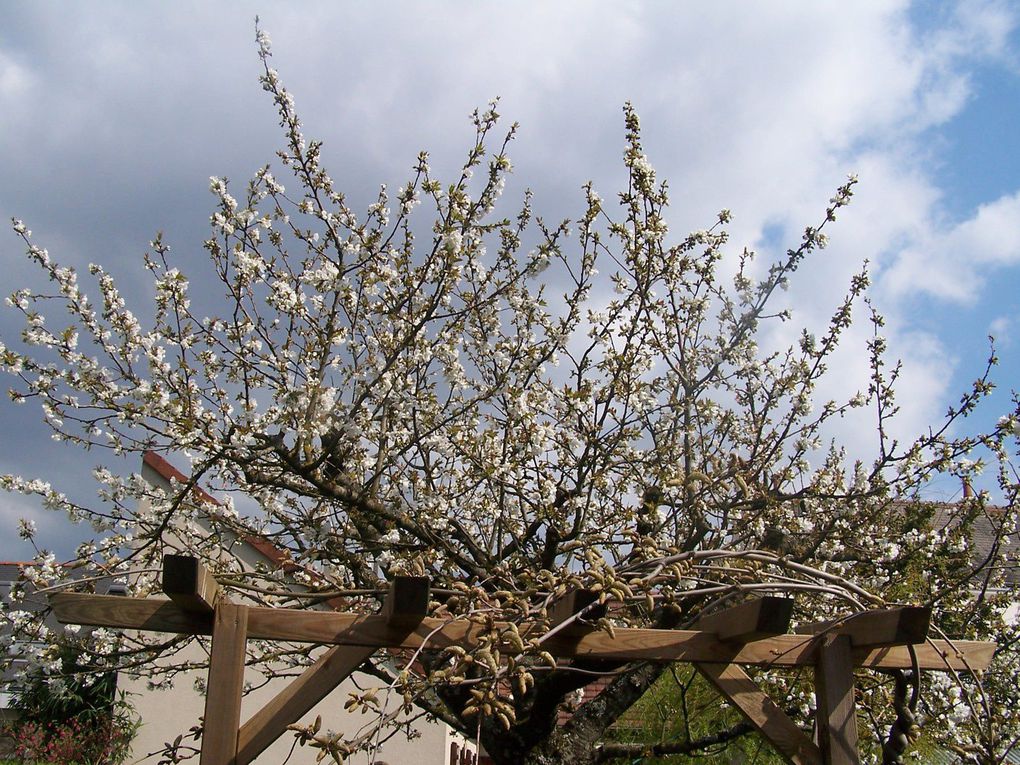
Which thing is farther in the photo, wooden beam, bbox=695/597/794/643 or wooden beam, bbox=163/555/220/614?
wooden beam, bbox=695/597/794/643

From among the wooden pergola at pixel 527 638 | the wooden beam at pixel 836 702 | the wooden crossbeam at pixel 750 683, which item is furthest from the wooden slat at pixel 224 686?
the wooden beam at pixel 836 702

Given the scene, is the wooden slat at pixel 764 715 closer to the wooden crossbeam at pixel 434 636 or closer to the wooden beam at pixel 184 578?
the wooden crossbeam at pixel 434 636

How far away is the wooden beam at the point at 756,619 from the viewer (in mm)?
2727

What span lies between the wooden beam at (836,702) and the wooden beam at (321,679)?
1421 millimetres

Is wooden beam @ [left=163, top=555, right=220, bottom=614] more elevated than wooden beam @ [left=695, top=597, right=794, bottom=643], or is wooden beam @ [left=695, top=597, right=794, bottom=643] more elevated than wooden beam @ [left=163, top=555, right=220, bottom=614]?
wooden beam @ [left=163, top=555, right=220, bottom=614]

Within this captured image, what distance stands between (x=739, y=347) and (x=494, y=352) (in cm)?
154

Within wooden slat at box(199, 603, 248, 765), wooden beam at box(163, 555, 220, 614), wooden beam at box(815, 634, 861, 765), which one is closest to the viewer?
wooden beam at box(163, 555, 220, 614)

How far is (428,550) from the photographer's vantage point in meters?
4.73

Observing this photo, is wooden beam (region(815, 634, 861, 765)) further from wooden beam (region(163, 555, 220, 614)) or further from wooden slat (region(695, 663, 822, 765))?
wooden beam (region(163, 555, 220, 614))

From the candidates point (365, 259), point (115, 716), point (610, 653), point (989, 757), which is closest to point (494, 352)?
point (365, 259)

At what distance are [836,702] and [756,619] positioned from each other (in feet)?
1.66

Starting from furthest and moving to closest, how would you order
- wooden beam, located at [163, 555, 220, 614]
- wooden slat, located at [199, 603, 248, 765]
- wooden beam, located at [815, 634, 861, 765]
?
wooden beam, located at [815, 634, 861, 765] < wooden slat, located at [199, 603, 248, 765] < wooden beam, located at [163, 555, 220, 614]

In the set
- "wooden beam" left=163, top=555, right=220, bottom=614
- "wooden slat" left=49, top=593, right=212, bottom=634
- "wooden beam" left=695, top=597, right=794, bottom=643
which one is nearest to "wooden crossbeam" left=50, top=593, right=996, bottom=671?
"wooden slat" left=49, top=593, right=212, bottom=634

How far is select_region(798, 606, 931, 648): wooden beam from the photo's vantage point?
264cm
